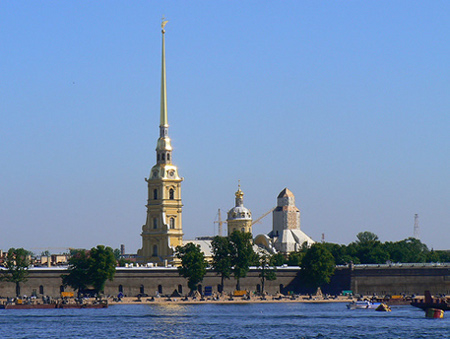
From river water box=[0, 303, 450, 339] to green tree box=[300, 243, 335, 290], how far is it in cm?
2792

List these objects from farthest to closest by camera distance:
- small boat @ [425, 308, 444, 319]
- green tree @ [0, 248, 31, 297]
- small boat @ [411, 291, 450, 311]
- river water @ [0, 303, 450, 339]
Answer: green tree @ [0, 248, 31, 297] < small boat @ [411, 291, 450, 311] < small boat @ [425, 308, 444, 319] < river water @ [0, 303, 450, 339]

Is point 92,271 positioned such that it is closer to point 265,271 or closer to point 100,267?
point 100,267

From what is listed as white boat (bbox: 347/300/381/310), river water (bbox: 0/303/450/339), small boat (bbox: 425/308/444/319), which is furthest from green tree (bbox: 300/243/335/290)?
small boat (bbox: 425/308/444/319)

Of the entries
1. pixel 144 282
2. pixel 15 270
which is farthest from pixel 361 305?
pixel 15 270

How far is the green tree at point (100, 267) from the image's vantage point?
165375mm

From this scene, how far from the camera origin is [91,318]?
13025 cm

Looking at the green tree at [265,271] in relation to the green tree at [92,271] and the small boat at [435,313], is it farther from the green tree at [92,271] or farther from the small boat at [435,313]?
the small boat at [435,313]

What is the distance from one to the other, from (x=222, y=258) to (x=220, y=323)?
58.5 meters

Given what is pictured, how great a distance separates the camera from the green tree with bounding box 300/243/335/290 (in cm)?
18325

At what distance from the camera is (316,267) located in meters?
183

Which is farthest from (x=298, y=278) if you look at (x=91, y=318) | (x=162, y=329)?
(x=162, y=329)

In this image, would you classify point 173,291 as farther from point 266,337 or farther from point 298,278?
point 266,337

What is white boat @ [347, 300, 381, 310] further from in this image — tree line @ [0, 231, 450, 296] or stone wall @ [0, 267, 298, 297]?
stone wall @ [0, 267, 298, 297]

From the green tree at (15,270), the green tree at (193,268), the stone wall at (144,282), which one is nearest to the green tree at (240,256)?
the stone wall at (144,282)
